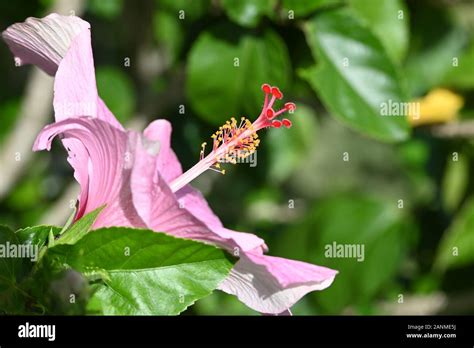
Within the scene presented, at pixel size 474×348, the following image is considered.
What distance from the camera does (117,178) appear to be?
31.0 inches

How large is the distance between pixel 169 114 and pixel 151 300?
118 cm

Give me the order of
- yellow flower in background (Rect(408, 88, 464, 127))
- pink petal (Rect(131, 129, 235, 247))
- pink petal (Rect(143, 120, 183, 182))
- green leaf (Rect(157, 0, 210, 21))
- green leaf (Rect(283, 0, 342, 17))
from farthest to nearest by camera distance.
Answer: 1. yellow flower in background (Rect(408, 88, 464, 127))
2. green leaf (Rect(157, 0, 210, 21))
3. green leaf (Rect(283, 0, 342, 17))
4. pink petal (Rect(143, 120, 183, 182))
5. pink petal (Rect(131, 129, 235, 247))

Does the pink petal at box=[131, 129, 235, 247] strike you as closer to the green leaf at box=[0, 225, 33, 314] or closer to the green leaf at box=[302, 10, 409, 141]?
the green leaf at box=[0, 225, 33, 314]

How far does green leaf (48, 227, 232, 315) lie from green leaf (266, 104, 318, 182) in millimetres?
1362

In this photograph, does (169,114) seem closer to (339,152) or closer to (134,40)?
(134,40)

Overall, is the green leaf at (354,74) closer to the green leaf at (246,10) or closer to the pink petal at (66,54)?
the green leaf at (246,10)

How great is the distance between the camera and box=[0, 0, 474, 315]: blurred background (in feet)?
4.59

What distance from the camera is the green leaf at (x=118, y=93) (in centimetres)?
192

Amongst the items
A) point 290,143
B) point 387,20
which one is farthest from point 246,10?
point 290,143

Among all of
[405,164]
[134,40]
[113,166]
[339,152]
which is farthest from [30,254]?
[339,152]

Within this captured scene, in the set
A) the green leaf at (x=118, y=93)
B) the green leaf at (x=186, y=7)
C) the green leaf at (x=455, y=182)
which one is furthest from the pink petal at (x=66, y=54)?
the green leaf at (x=455, y=182)

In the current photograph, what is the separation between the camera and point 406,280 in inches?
91.6

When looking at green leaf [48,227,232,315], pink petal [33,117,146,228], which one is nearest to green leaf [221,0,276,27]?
pink petal [33,117,146,228]

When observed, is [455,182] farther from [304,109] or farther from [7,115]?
[7,115]
